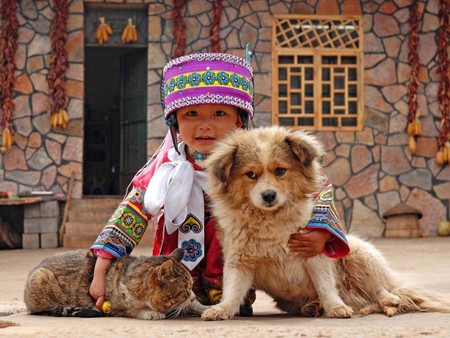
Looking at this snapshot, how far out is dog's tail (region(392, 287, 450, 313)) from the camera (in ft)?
12.2

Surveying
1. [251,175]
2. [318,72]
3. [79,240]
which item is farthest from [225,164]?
[318,72]

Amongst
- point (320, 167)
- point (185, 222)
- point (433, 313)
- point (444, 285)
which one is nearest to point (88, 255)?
point (185, 222)

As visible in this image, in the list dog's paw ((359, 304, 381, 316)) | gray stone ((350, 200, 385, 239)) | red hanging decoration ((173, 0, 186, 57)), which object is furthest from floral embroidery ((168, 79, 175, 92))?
gray stone ((350, 200, 385, 239))

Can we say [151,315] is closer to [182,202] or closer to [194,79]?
[182,202]

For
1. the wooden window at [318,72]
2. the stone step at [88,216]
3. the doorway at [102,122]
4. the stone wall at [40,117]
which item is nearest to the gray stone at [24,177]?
the stone wall at [40,117]

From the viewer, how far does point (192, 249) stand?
12.8 feet

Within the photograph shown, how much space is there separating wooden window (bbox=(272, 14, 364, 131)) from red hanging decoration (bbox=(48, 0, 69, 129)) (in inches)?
132

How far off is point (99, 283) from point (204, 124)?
3.10 ft

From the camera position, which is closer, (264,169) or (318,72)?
(264,169)

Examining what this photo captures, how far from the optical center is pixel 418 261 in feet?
25.6

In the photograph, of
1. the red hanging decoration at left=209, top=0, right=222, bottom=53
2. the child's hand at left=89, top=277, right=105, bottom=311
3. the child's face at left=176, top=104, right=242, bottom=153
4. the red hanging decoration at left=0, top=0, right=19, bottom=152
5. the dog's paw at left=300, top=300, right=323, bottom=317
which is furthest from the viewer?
the red hanging decoration at left=209, top=0, right=222, bottom=53

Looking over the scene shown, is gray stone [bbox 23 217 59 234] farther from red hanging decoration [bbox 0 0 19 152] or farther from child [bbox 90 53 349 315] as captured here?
child [bbox 90 53 349 315]

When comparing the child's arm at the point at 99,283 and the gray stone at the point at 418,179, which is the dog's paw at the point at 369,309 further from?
the gray stone at the point at 418,179

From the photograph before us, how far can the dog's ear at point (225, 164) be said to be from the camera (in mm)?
3486
